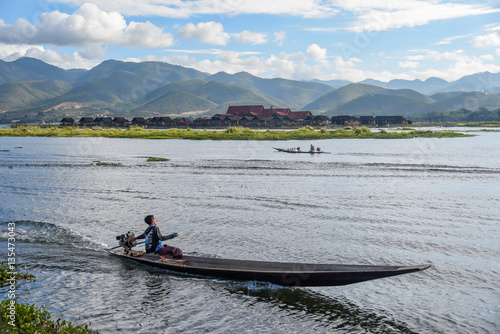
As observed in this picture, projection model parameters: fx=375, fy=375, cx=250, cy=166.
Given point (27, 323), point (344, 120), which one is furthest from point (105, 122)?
point (27, 323)

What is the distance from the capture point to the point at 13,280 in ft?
47.5

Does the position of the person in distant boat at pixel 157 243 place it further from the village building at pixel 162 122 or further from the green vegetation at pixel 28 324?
the village building at pixel 162 122

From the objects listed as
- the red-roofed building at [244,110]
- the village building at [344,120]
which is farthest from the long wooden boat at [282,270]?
the red-roofed building at [244,110]

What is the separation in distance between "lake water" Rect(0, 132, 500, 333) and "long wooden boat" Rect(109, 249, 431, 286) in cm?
53

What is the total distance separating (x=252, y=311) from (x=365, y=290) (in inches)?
181

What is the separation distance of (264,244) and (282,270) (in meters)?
5.40

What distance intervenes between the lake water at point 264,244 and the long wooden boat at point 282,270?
53 centimetres

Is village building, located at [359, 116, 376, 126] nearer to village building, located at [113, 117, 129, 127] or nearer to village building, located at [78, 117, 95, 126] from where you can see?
village building, located at [113, 117, 129, 127]

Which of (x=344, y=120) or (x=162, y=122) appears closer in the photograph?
(x=162, y=122)

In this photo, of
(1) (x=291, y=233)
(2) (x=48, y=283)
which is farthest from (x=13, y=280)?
(1) (x=291, y=233)

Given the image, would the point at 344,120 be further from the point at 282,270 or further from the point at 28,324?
the point at 28,324

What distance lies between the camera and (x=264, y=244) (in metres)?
19.1

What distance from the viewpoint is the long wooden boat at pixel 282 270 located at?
1230 centimetres

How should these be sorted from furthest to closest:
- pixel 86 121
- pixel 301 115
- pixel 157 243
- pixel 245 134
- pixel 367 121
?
pixel 367 121, pixel 301 115, pixel 86 121, pixel 245 134, pixel 157 243
